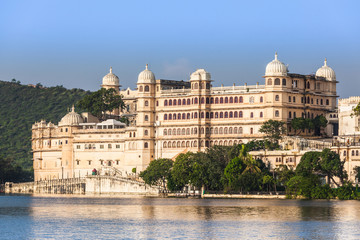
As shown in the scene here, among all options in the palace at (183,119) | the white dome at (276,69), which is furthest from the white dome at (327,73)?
the white dome at (276,69)

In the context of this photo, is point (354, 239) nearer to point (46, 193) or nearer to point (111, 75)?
point (46, 193)

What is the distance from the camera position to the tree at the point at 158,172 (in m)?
126

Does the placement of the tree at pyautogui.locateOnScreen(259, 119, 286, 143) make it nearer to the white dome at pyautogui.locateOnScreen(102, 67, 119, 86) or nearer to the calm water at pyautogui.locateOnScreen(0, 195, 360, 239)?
the calm water at pyautogui.locateOnScreen(0, 195, 360, 239)

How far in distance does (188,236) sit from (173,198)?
47.8 metres

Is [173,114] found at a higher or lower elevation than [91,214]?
higher

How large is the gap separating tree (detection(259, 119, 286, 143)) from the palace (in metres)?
2.72

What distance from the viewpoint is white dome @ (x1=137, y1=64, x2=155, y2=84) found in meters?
144

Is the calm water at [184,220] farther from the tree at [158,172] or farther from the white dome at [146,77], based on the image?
the white dome at [146,77]

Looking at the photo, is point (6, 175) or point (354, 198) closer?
point (354, 198)

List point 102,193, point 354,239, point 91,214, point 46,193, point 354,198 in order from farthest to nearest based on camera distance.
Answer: point 46,193 < point 102,193 < point 354,198 < point 91,214 < point 354,239

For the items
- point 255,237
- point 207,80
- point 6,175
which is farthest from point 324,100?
point 255,237

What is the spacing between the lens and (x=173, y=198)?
399 feet

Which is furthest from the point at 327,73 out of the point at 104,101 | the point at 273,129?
the point at 104,101

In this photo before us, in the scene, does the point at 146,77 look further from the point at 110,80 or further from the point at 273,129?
the point at 273,129
